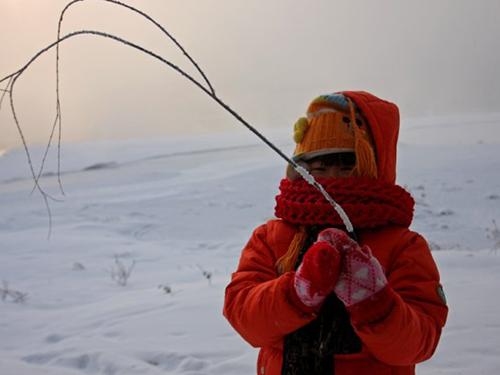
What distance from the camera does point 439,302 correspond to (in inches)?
49.9

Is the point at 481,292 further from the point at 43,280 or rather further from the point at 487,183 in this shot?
the point at 487,183

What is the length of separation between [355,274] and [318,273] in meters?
0.07

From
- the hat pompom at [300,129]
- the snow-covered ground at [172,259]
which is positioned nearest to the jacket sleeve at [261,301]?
the hat pompom at [300,129]

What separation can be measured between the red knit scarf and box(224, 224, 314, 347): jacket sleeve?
0.45ft

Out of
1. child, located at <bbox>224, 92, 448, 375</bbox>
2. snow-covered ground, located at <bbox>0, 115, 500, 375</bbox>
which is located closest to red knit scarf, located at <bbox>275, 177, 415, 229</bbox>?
child, located at <bbox>224, 92, 448, 375</bbox>

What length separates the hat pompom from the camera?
1454 millimetres

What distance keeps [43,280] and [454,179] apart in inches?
285

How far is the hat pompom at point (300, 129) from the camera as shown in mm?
→ 1454

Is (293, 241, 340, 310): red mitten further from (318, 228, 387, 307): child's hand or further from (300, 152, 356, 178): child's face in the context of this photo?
(300, 152, 356, 178): child's face

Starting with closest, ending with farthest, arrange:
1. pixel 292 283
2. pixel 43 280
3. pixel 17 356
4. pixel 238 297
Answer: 1. pixel 292 283
2. pixel 238 297
3. pixel 17 356
4. pixel 43 280

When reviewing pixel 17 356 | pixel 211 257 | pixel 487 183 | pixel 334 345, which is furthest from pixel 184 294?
pixel 487 183

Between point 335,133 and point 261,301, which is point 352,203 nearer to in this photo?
point 335,133

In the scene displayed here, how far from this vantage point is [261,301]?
1247mm

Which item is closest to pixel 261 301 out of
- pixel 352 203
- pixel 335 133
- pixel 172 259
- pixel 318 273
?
pixel 318 273
